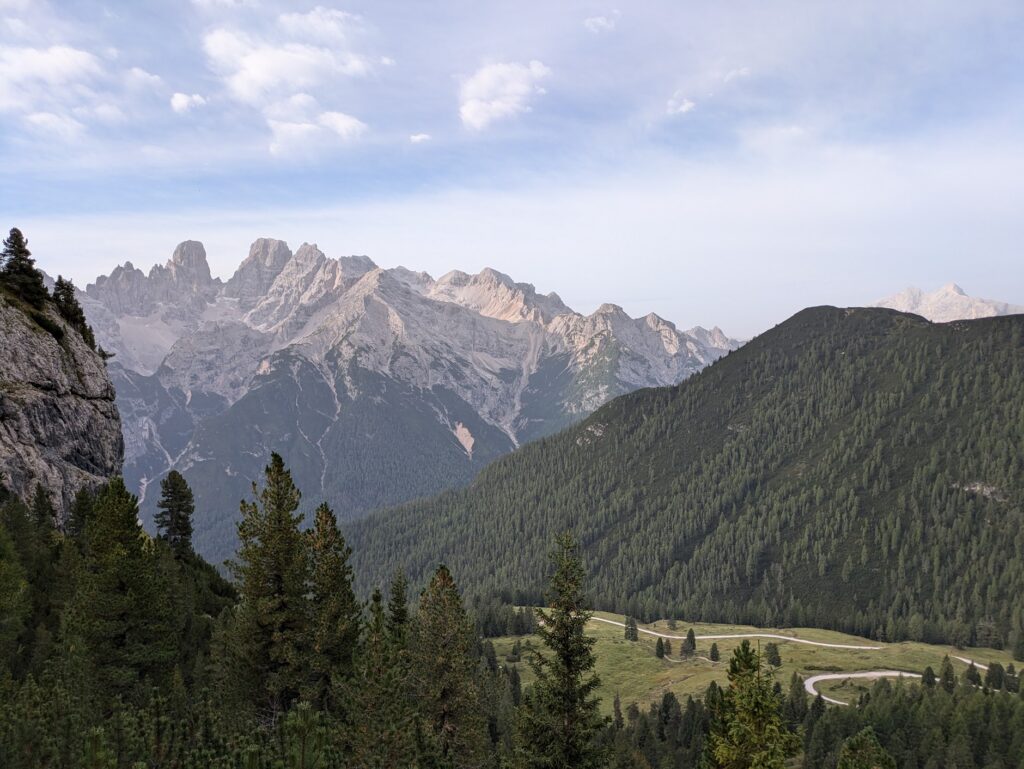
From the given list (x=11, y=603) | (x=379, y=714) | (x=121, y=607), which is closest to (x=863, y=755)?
(x=379, y=714)

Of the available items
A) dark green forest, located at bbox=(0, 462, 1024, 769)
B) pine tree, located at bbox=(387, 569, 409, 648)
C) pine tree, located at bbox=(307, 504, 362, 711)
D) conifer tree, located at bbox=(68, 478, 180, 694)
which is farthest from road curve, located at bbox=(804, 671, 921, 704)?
conifer tree, located at bbox=(68, 478, 180, 694)

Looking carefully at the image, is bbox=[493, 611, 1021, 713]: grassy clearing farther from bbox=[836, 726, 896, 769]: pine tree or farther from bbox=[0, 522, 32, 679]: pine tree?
bbox=[0, 522, 32, 679]: pine tree

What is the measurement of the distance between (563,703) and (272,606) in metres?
17.8

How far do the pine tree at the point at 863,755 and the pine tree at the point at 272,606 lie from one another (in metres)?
31.6

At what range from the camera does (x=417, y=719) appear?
40.3 metres

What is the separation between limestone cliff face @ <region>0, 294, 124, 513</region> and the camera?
273ft

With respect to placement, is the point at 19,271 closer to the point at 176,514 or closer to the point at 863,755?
the point at 176,514

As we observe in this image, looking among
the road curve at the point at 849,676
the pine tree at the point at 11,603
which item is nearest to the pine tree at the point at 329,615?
the pine tree at the point at 11,603

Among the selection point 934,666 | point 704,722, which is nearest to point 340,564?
point 704,722

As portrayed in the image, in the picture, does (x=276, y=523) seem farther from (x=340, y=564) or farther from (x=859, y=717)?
(x=859, y=717)

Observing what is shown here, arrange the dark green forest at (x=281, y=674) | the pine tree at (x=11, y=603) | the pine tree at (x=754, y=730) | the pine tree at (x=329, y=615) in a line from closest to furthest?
1. the dark green forest at (x=281, y=674)
2. the pine tree at (x=754, y=730)
3. the pine tree at (x=329, y=615)
4. the pine tree at (x=11, y=603)

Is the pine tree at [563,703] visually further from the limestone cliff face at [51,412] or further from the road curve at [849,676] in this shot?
the road curve at [849,676]

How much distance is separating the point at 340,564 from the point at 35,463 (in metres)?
61.2

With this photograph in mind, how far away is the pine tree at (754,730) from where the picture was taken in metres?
31.5
